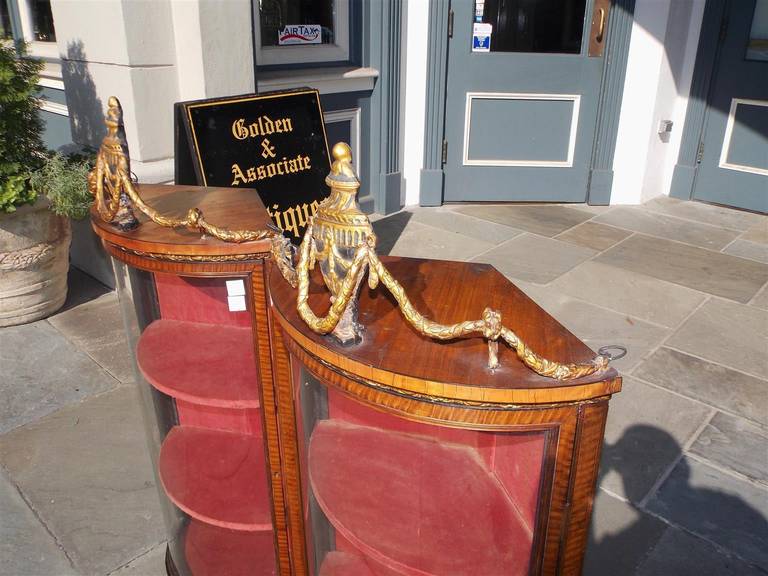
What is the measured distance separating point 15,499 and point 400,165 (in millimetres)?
4458

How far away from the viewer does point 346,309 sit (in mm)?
1195

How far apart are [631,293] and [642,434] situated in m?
1.75

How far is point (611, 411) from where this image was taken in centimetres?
336

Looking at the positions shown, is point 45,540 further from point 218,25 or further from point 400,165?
point 400,165

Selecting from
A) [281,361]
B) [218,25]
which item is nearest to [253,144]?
[218,25]

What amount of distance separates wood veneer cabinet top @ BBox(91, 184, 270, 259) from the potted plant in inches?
84.6

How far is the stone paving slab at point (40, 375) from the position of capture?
3.42m

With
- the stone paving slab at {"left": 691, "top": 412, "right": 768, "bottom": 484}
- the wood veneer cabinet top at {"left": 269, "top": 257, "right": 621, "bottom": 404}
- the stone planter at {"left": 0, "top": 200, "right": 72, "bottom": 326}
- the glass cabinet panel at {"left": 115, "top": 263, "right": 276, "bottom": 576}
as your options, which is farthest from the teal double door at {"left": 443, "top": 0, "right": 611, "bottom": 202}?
the wood veneer cabinet top at {"left": 269, "top": 257, "right": 621, "bottom": 404}

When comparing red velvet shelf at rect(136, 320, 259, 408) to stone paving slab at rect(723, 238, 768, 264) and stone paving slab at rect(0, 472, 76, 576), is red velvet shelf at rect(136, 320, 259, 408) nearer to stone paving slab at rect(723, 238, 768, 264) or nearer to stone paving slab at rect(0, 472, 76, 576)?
stone paving slab at rect(0, 472, 76, 576)

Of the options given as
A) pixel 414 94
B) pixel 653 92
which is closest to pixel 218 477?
pixel 414 94

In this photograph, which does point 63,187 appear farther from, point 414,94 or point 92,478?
point 414,94

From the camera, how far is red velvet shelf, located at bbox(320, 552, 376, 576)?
1.64 m

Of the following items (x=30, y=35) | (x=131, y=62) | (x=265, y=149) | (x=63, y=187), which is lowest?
(x=63, y=187)

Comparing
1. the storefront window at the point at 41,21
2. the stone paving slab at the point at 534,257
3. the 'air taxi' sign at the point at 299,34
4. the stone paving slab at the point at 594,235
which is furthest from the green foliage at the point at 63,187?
the stone paving slab at the point at 594,235
